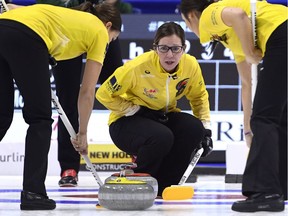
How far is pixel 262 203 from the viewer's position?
2873mm

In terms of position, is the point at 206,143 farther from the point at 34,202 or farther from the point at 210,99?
the point at 210,99

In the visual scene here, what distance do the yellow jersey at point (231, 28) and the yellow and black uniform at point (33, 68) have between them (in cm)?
48

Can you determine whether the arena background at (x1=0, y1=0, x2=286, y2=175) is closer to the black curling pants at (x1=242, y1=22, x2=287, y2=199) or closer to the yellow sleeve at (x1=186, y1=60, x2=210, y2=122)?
the yellow sleeve at (x1=186, y1=60, x2=210, y2=122)

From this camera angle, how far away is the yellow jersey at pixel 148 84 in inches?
139

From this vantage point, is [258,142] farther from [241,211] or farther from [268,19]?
[268,19]

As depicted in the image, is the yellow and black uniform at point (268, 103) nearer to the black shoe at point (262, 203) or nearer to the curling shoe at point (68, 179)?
the black shoe at point (262, 203)

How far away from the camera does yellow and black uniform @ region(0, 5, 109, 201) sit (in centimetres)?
308

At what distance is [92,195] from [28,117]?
0.75 meters

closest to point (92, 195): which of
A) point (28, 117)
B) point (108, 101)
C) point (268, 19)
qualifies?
point (108, 101)

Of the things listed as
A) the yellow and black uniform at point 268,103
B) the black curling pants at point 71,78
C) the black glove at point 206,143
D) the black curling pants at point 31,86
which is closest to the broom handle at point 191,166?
the black glove at point 206,143

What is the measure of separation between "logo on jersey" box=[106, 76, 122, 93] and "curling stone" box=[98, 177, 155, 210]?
1.93 feet

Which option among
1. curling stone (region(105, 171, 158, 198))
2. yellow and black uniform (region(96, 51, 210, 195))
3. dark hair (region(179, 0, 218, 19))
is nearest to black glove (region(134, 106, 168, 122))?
yellow and black uniform (region(96, 51, 210, 195))

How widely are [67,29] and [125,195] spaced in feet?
2.35

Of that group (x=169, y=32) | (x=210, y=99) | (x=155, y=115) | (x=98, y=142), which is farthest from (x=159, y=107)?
(x=210, y=99)
